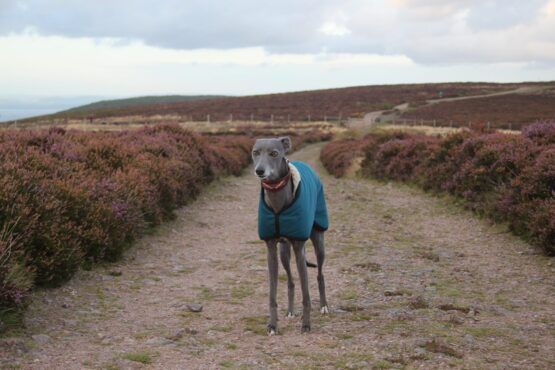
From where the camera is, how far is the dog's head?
4.87m

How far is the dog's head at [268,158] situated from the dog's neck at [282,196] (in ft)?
0.44

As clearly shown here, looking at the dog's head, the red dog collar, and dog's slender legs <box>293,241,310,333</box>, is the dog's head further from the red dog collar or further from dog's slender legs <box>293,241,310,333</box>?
dog's slender legs <box>293,241,310,333</box>

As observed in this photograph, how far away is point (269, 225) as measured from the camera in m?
5.27

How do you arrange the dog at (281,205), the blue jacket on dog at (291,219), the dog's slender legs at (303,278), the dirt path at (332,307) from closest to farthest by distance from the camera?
1. the dirt path at (332,307)
2. the dog at (281,205)
3. the blue jacket on dog at (291,219)
4. the dog's slender legs at (303,278)

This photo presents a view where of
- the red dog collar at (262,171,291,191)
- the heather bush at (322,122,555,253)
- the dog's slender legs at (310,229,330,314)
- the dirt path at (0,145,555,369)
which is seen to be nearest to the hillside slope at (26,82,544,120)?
the heather bush at (322,122,555,253)


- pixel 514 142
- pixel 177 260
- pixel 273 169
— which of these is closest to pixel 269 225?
pixel 273 169

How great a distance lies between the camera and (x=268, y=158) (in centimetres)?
496

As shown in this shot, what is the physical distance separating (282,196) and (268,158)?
456mm

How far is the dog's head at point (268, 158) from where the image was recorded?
4867 mm

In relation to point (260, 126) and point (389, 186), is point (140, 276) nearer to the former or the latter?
point (389, 186)

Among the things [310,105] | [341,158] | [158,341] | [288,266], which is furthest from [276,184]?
[310,105]

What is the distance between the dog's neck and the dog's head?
135mm

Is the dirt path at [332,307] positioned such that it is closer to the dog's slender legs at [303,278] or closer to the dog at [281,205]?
the dog's slender legs at [303,278]

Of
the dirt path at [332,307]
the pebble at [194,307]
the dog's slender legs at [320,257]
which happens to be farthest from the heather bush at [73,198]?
the dog's slender legs at [320,257]
